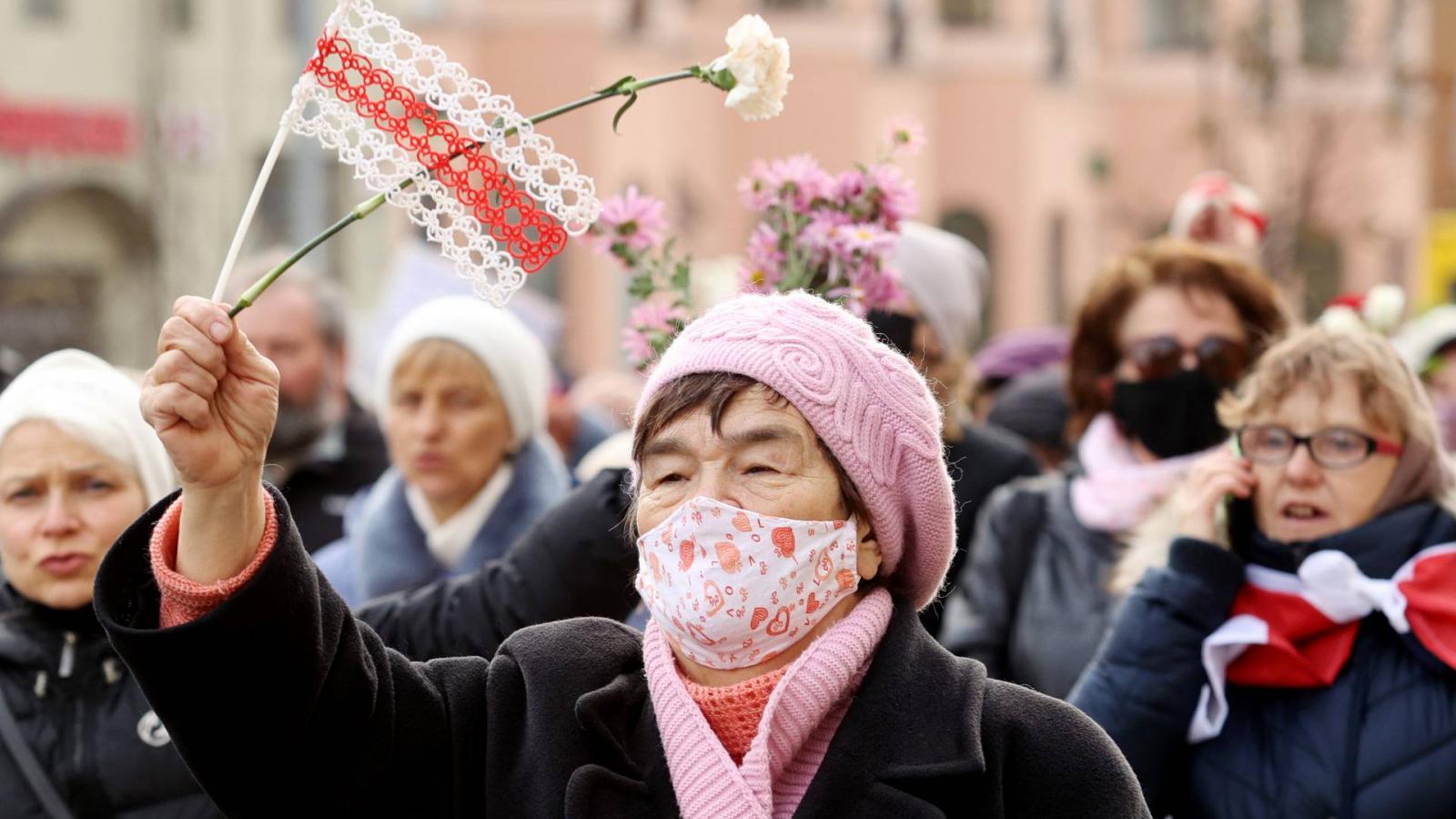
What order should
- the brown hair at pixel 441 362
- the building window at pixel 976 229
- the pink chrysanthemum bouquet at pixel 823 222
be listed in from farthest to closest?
the building window at pixel 976 229 < the brown hair at pixel 441 362 < the pink chrysanthemum bouquet at pixel 823 222

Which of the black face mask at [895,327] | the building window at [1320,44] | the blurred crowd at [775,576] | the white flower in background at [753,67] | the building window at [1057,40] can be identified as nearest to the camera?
the blurred crowd at [775,576]

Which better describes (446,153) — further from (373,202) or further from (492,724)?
(492,724)

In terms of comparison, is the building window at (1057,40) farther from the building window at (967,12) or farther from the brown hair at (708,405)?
the brown hair at (708,405)

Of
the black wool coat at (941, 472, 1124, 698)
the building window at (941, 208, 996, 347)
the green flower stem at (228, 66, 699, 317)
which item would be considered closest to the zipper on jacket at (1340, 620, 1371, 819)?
the black wool coat at (941, 472, 1124, 698)

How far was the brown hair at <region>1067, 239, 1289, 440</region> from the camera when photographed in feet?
17.4

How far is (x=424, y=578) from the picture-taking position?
206 inches

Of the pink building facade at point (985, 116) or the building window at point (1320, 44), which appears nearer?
the building window at point (1320, 44)

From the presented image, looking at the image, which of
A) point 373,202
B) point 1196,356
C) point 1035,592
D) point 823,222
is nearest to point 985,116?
point 1196,356

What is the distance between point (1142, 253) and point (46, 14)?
2316 cm

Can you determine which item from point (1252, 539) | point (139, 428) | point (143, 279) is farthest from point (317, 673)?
point (143, 279)

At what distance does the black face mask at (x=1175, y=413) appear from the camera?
5.12m

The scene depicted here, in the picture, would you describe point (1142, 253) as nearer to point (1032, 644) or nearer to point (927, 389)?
point (1032, 644)

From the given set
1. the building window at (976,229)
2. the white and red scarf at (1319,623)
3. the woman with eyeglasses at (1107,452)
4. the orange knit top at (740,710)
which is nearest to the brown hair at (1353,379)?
the white and red scarf at (1319,623)

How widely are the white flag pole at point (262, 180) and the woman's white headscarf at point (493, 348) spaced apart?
→ 103 inches
